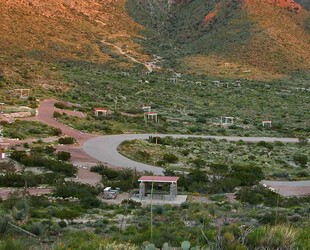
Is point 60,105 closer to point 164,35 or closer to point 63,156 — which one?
point 63,156

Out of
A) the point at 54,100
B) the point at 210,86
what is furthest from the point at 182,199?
the point at 210,86

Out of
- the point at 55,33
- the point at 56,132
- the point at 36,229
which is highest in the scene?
the point at 55,33

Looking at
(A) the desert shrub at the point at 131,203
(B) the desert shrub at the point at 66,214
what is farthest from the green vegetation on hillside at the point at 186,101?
(B) the desert shrub at the point at 66,214

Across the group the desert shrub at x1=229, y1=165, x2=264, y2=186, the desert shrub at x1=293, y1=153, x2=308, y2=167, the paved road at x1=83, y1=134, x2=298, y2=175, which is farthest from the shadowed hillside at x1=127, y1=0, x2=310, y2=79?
the desert shrub at x1=229, y1=165, x2=264, y2=186

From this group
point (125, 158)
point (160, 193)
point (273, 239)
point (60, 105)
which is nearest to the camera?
point (273, 239)

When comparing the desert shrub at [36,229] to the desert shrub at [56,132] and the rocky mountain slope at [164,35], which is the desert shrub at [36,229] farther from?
the rocky mountain slope at [164,35]

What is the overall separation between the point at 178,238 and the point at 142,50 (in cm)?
9390

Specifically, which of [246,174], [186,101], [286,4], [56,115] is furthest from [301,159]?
[286,4]

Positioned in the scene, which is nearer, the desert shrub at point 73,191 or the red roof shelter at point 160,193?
the desert shrub at point 73,191

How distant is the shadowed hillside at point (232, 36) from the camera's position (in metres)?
92.9

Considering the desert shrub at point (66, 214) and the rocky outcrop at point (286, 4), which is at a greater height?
the rocky outcrop at point (286, 4)

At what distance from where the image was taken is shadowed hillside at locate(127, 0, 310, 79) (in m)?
92.9

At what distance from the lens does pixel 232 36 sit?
103000mm

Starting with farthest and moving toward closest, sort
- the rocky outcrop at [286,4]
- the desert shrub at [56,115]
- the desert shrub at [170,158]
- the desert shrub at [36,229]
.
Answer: the rocky outcrop at [286,4] < the desert shrub at [56,115] < the desert shrub at [170,158] < the desert shrub at [36,229]
